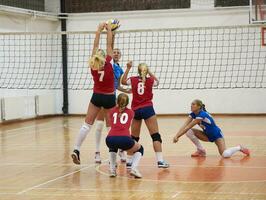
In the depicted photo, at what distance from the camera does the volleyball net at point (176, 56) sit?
1942 cm

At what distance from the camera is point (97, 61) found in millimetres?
8969

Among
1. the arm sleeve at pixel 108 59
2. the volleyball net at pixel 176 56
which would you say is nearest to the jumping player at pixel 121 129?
the arm sleeve at pixel 108 59

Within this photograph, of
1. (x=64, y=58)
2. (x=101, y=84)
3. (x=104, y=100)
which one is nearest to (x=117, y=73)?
(x=101, y=84)

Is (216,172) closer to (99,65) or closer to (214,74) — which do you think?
(99,65)

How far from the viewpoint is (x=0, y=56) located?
1830 centimetres

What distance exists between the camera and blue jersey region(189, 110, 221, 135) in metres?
10.3

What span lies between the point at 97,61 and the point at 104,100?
27.6 inches

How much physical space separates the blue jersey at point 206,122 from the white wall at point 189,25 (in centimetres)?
989

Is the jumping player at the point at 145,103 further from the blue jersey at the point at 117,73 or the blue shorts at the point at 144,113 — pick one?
the blue jersey at the point at 117,73

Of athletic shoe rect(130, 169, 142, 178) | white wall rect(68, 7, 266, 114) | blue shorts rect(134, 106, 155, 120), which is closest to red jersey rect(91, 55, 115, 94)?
blue shorts rect(134, 106, 155, 120)

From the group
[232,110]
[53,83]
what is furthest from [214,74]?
[53,83]

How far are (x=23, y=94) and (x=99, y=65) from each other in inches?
448

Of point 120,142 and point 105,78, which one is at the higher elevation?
point 105,78

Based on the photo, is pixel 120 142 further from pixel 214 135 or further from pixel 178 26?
pixel 178 26
